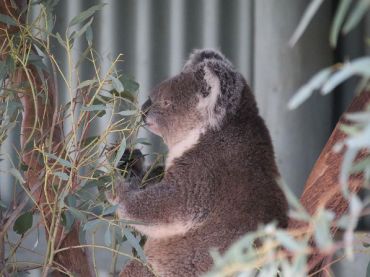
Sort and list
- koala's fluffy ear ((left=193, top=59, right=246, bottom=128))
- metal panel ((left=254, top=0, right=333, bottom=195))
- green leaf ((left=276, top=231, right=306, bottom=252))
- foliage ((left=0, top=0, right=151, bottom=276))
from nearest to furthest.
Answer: green leaf ((left=276, top=231, right=306, bottom=252)), foliage ((left=0, top=0, right=151, bottom=276)), koala's fluffy ear ((left=193, top=59, right=246, bottom=128)), metal panel ((left=254, top=0, right=333, bottom=195))

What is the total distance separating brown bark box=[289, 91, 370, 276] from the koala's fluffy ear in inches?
23.3

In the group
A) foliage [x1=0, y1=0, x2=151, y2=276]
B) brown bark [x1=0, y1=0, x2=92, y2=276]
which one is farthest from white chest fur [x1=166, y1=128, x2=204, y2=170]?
brown bark [x1=0, y1=0, x2=92, y2=276]

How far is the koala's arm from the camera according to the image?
2.29m

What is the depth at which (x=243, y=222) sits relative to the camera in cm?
219

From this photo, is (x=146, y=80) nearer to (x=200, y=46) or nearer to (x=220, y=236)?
(x=200, y=46)

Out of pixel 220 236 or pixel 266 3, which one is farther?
pixel 266 3

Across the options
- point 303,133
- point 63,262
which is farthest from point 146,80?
point 63,262

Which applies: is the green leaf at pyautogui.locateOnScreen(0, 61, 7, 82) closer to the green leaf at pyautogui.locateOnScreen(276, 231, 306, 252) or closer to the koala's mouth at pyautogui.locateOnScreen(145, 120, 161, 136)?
the koala's mouth at pyautogui.locateOnScreen(145, 120, 161, 136)

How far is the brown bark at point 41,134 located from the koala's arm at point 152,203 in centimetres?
22

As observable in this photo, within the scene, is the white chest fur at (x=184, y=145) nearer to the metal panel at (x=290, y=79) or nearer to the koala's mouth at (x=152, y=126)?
the koala's mouth at (x=152, y=126)

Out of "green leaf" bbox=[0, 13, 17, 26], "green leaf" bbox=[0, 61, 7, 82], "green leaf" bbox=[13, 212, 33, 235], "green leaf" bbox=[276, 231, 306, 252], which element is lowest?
"green leaf" bbox=[13, 212, 33, 235]

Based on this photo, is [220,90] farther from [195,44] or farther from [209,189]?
[195,44]

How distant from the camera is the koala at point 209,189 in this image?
87.6 inches

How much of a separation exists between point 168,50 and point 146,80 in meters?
0.16
